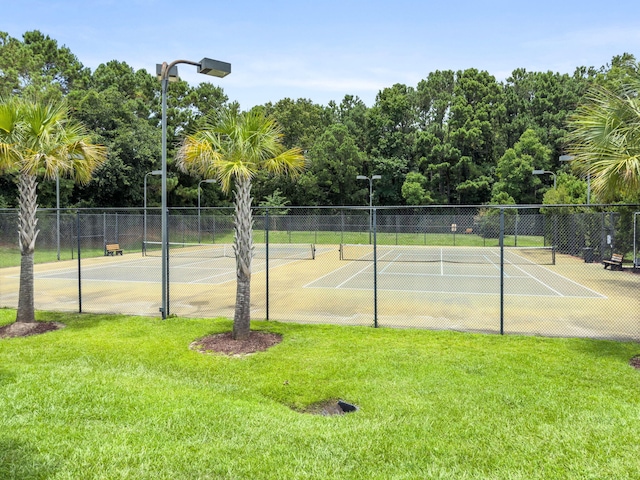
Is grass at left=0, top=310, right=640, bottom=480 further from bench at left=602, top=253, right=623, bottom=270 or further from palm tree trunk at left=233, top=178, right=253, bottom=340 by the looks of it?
bench at left=602, top=253, right=623, bottom=270

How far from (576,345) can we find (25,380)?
332 inches

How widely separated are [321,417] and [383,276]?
15120 millimetres

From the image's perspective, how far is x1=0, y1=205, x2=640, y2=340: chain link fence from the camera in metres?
10.9

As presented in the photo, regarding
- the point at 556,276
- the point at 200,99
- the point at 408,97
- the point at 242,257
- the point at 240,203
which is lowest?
the point at 556,276

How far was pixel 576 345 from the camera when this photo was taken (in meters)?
7.92

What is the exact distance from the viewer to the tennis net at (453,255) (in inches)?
1021

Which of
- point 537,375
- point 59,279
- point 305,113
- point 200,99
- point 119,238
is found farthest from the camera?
point 305,113

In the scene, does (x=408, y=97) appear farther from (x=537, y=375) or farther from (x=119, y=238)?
(x=537, y=375)

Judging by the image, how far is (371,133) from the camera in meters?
64.4

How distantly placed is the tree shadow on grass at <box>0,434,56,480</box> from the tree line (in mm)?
34882

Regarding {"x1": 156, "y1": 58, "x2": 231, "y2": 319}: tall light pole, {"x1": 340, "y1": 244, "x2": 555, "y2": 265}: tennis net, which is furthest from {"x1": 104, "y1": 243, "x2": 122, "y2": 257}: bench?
{"x1": 156, "y1": 58, "x2": 231, "y2": 319}: tall light pole

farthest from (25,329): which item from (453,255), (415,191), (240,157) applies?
(415,191)

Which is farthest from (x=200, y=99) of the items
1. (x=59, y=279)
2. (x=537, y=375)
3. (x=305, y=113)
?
(x=537, y=375)

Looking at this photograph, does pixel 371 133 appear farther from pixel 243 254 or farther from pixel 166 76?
pixel 243 254
